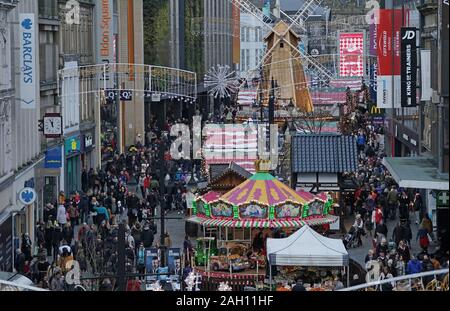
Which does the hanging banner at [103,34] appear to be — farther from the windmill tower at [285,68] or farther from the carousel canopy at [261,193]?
the carousel canopy at [261,193]

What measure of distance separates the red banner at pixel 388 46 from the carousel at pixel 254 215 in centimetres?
1325

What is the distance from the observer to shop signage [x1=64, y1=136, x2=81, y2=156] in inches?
Result: 2151

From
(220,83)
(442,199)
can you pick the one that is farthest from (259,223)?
(220,83)

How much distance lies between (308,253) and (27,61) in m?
13.0

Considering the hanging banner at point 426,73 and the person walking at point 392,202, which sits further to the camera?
the person walking at point 392,202

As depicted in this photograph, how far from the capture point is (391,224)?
46094mm

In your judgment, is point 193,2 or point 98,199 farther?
point 193,2

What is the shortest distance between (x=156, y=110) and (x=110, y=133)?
23.2 metres

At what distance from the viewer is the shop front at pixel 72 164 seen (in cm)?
5447

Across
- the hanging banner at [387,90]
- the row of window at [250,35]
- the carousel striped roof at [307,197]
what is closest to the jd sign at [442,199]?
the carousel striped roof at [307,197]

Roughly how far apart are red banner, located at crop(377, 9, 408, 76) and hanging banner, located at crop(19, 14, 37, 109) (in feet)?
51.4

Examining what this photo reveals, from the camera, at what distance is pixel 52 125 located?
46.0m
